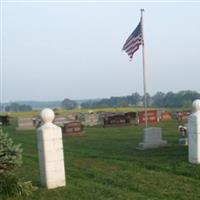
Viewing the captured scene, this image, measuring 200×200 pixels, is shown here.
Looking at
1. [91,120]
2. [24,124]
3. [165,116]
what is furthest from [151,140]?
[24,124]

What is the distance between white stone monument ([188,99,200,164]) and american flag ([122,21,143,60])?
747 cm

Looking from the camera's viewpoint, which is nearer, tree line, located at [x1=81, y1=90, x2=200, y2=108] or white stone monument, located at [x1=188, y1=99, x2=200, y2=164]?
white stone monument, located at [x1=188, y1=99, x2=200, y2=164]

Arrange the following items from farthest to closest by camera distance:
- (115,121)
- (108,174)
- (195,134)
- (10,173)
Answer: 1. (115,121)
2. (195,134)
3. (108,174)
4. (10,173)

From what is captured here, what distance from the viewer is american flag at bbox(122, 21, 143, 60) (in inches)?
737

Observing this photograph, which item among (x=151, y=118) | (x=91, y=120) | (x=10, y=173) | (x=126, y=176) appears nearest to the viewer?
(x=10, y=173)

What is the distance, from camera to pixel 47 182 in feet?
31.3

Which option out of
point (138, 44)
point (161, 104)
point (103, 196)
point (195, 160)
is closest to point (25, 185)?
point (103, 196)

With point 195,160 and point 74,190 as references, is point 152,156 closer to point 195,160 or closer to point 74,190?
point 195,160

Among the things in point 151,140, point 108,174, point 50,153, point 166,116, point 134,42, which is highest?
point 134,42

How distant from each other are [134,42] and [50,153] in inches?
402

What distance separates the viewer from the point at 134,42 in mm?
18859

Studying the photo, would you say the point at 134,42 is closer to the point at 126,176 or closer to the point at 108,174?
the point at 108,174

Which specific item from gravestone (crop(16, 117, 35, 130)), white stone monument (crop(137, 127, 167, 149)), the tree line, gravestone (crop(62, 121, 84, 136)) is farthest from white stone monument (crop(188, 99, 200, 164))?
the tree line

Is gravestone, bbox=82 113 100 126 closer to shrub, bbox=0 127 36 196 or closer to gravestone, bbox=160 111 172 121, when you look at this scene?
gravestone, bbox=160 111 172 121
